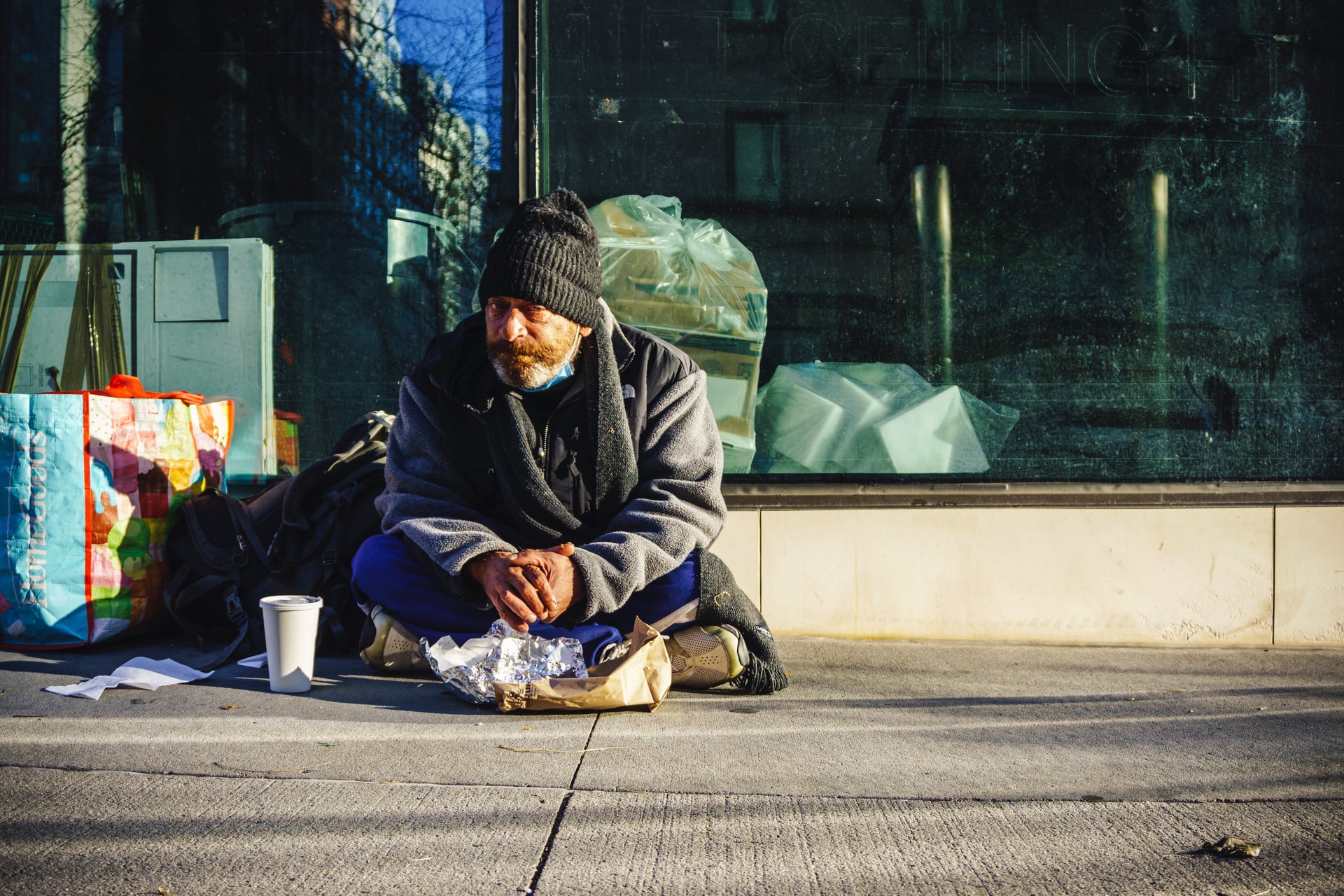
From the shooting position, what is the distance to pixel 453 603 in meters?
2.84

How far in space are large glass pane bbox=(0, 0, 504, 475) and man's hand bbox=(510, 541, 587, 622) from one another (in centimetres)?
175

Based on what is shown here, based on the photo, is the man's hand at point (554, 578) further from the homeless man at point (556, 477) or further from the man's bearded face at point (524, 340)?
the man's bearded face at point (524, 340)

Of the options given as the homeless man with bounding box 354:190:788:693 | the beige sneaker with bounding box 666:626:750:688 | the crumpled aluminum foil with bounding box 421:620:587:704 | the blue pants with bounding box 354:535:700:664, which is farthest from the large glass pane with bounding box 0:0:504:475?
the beige sneaker with bounding box 666:626:750:688

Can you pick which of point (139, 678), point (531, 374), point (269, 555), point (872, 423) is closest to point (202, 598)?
point (269, 555)

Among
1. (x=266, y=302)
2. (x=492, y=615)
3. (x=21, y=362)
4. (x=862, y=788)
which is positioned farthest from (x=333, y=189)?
(x=862, y=788)

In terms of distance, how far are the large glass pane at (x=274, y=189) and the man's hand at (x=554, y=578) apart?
1752 mm

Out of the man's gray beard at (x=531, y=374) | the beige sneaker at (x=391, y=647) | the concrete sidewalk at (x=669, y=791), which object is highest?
the man's gray beard at (x=531, y=374)

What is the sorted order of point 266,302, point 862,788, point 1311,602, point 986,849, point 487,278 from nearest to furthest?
1. point 986,849
2. point 862,788
3. point 487,278
4. point 1311,602
5. point 266,302

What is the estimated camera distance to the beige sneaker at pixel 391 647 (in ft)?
9.57

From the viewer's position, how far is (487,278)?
9.34ft

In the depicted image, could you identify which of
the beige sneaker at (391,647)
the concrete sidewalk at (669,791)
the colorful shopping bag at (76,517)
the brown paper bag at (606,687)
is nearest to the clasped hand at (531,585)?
the brown paper bag at (606,687)

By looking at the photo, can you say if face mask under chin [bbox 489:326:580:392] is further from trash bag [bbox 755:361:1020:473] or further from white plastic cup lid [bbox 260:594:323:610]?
trash bag [bbox 755:361:1020:473]

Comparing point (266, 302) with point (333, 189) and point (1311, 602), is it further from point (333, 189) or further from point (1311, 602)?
point (1311, 602)

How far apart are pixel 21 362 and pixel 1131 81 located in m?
4.73
